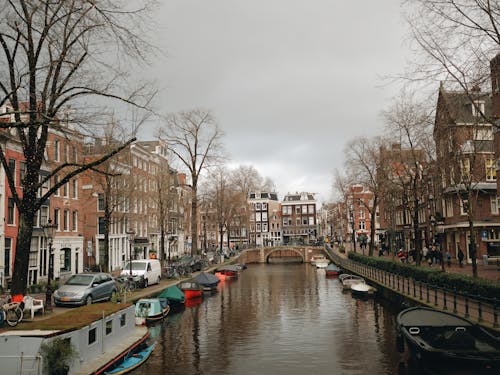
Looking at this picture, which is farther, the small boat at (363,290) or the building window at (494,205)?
the building window at (494,205)

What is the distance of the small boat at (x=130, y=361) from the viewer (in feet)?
51.2

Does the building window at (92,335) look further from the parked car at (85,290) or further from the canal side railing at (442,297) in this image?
the canal side railing at (442,297)

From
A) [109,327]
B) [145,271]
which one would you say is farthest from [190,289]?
[109,327]

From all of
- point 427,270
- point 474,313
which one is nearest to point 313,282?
point 427,270

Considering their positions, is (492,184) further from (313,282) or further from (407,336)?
(407,336)

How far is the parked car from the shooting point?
77.9 feet

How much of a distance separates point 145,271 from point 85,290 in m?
10.8

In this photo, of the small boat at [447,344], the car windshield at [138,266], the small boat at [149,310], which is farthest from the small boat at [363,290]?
the small boat at [447,344]

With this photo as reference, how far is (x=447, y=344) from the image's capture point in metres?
14.0

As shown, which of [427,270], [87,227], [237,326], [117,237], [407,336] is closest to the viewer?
[407,336]

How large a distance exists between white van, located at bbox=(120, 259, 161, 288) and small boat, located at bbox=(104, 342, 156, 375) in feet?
50.8

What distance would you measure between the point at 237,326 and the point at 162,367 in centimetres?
→ 883

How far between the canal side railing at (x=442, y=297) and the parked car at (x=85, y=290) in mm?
16855

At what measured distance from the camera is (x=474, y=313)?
62.8ft
